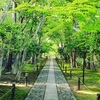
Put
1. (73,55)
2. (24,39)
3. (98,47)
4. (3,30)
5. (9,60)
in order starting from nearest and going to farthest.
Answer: (3,30), (98,47), (24,39), (9,60), (73,55)

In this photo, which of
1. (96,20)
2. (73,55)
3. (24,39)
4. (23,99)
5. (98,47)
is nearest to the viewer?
(96,20)

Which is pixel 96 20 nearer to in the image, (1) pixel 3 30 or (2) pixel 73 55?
(1) pixel 3 30

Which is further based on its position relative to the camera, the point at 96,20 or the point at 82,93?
the point at 82,93

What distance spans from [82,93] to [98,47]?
449cm

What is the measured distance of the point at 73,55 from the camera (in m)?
45.0

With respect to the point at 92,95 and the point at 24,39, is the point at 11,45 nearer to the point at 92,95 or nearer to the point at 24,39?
the point at 24,39

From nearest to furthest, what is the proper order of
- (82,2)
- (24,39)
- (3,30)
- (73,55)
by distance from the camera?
(82,2)
(3,30)
(24,39)
(73,55)

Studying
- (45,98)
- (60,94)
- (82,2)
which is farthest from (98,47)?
(82,2)

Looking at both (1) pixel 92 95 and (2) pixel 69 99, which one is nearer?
(2) pixel 69 99

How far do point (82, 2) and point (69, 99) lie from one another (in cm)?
588

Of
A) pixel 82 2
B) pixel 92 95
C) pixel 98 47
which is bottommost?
pixel 92 95

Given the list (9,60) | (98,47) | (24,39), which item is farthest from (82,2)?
(9,60)

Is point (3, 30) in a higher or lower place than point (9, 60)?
→ higher

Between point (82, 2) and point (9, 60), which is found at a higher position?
point (82, 2)
